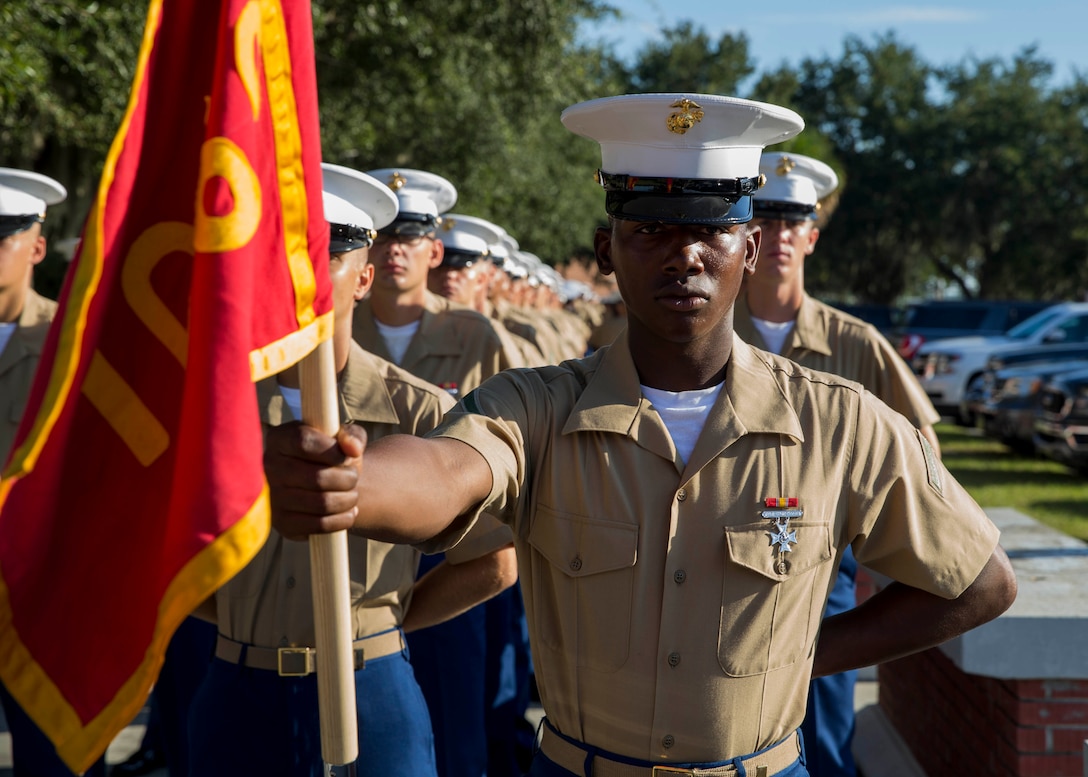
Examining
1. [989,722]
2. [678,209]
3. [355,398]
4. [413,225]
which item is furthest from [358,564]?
[413,225]

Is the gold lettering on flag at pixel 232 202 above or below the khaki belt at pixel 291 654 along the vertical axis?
above

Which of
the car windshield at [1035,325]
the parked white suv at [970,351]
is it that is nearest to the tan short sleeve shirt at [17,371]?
the parked white suv at [970,351]

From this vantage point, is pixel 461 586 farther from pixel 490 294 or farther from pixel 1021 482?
pixel 1021 482

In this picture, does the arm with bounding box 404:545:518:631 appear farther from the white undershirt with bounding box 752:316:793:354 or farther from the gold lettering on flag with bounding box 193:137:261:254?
the white undershirt with bounding box 752:316:793:354

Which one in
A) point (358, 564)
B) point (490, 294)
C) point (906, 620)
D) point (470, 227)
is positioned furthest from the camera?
point (490, 294)

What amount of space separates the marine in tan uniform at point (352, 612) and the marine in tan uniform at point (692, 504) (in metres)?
0.93

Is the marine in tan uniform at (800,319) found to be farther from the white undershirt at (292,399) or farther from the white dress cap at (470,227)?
the white dress cap at (470,227)

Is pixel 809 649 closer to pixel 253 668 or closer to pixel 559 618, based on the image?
pixel 559 618

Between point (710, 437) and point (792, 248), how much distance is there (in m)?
3.22

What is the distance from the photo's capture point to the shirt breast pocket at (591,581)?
8.45 ft

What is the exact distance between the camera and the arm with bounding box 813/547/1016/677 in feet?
8.90

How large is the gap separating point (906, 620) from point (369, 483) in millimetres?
1331

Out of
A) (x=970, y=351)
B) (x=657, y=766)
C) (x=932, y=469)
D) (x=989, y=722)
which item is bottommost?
(x=970, y=351)

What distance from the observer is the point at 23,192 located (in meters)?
5.55
